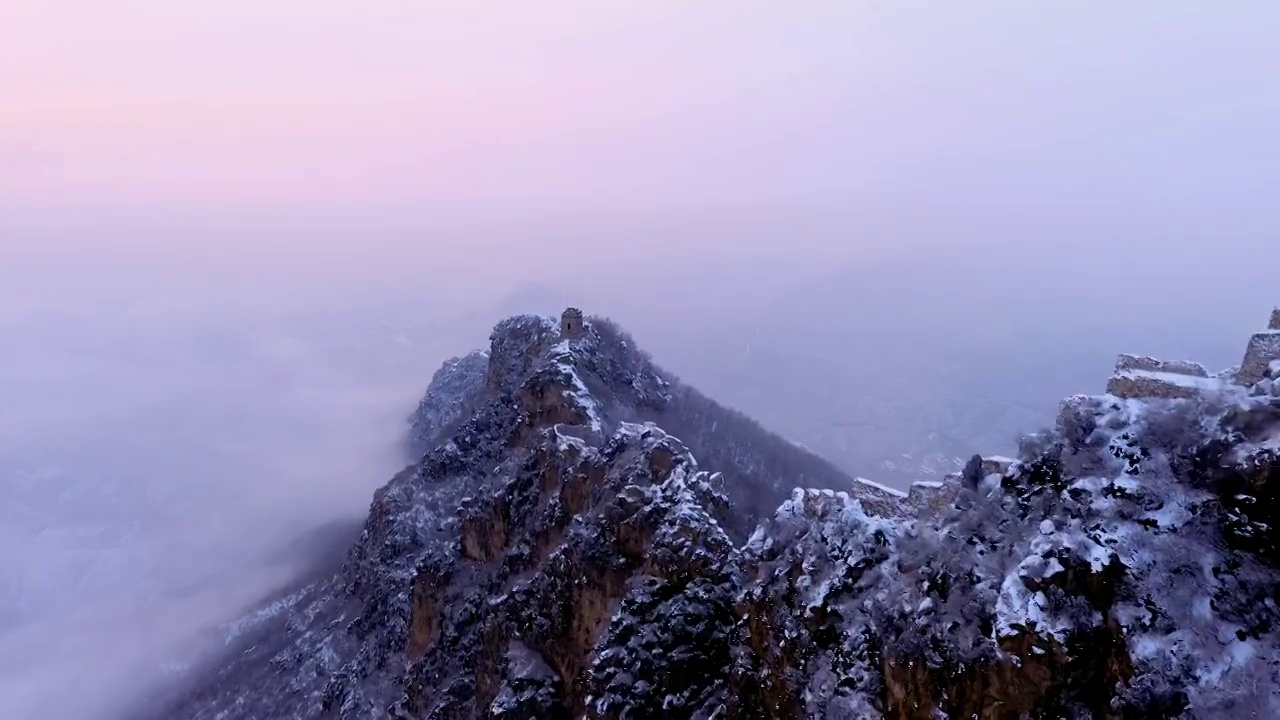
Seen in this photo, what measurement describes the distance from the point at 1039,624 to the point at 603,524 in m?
20.9

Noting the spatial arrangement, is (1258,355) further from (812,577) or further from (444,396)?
(444,396)

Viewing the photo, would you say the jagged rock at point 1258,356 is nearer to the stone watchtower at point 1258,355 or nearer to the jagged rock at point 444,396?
the stone watchtower at point 1258,355

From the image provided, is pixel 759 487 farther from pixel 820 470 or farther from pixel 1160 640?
pixel 1160 640

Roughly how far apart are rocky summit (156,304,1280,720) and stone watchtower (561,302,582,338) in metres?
0.21

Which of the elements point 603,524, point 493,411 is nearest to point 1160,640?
point 603,524

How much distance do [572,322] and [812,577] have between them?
3542 cm

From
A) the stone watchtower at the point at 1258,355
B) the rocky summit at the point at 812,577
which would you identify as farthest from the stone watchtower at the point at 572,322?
the stone watchtower at the point at 1258,355

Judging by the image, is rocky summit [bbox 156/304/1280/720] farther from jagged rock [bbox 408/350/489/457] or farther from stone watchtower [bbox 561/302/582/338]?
jagged rock [bbox 408/350/489/457]

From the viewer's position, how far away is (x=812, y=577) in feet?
79.6

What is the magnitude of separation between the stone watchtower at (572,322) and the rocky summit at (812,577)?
0.70 ft

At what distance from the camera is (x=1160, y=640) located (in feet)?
56.2

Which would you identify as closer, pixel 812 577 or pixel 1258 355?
pixel 1258 355

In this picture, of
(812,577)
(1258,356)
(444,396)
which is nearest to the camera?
(1258,356)

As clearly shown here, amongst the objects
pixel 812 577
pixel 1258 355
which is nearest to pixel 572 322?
pixel 812 577
